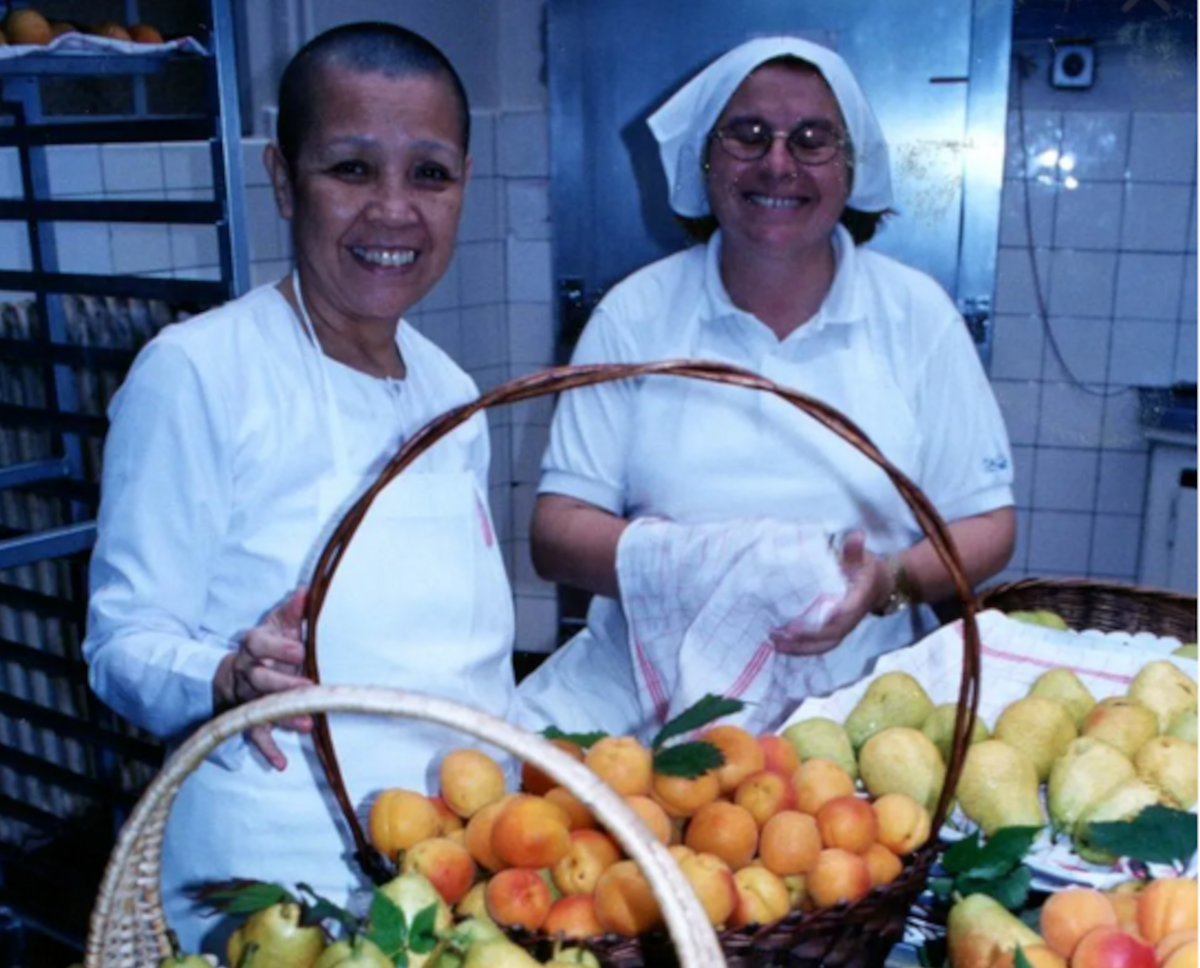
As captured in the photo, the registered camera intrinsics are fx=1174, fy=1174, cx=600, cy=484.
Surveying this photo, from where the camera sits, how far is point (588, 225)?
126 inches

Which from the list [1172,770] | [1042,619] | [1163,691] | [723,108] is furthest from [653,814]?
[723,108]

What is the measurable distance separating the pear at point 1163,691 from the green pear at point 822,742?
0.29m

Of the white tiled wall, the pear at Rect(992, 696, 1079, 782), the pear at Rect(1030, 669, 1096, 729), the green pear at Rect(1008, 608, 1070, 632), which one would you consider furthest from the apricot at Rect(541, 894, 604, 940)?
the white tiled wall

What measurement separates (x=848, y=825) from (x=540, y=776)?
9.8 inches

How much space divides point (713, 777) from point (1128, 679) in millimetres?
569

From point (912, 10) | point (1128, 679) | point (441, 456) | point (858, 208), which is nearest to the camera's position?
point (1128, 679)

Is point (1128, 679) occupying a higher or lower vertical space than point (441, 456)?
lower

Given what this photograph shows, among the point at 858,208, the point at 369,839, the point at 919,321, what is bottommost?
the point at 369,839

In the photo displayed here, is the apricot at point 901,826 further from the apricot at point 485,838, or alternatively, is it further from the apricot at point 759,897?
the apricot at point 485,838

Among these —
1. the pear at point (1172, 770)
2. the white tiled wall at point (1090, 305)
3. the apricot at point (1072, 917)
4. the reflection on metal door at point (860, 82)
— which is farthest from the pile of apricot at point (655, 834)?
the white tiled wall at point (1090, 305)

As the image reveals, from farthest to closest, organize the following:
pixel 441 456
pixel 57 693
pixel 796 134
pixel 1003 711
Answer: pixel 57 693 < pixel 796 134 < pixel 441 456 < pixel 1003 711

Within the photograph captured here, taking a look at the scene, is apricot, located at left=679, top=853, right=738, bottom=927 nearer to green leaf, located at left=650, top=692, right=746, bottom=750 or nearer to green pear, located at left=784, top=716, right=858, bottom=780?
green leaf, located at left=650, top=692, right=746, bottom=750

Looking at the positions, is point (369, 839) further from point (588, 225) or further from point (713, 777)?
point (588, 225)

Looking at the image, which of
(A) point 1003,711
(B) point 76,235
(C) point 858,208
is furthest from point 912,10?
(A) point 1003,711
